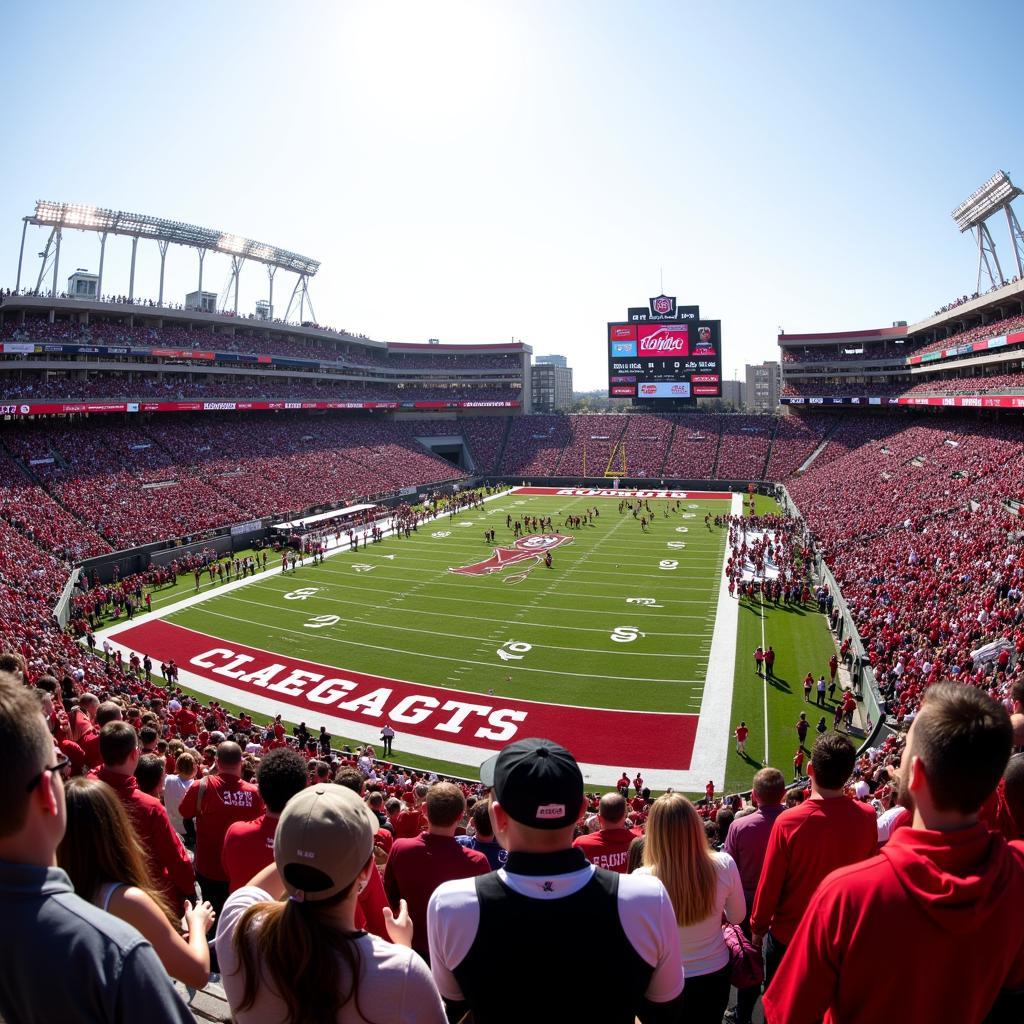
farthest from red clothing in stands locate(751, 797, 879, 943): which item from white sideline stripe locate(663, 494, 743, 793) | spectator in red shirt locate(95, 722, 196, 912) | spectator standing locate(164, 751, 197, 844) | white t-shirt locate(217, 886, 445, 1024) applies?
white sideline stripe locate(663, 494, 743, 793)

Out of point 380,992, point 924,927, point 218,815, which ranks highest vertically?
point 924,927

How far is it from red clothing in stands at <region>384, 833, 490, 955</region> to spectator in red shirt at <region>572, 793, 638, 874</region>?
87 cm

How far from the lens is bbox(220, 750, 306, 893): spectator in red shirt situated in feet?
13.5

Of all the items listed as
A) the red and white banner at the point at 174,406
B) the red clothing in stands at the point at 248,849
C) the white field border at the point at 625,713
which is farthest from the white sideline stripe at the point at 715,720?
the red and white banner at the point at 174,406

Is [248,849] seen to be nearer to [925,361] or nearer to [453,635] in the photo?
[453,635]

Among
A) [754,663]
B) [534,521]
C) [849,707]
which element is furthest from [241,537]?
[849,707]

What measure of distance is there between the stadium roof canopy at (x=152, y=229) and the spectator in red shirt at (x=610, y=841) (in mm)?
58494

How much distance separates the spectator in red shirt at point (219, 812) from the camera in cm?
554

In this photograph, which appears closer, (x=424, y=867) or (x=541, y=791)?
(x=541, y=791)

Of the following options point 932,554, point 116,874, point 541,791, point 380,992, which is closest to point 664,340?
point 932,554

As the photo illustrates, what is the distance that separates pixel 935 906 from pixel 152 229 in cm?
6319

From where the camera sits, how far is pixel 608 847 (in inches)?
187

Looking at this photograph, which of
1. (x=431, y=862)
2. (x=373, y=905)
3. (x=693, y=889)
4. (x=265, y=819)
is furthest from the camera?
(x=265, y=819)

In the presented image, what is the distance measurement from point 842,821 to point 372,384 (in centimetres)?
7961
